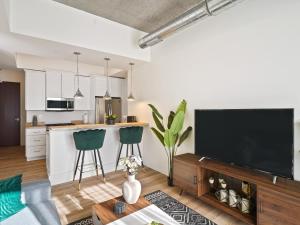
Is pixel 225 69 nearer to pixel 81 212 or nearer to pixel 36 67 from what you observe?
pixel 81 212

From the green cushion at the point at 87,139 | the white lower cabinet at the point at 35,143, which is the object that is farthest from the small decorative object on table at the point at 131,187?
the white lower cabinet at the point at 35,143

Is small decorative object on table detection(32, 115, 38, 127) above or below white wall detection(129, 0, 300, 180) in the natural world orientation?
below

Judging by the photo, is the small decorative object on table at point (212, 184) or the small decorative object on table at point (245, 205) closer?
the small decorative object on table at point (245, 205)

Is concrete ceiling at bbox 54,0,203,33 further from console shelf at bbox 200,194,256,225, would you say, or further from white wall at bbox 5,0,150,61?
console shelf at bbox 200,194,256,225

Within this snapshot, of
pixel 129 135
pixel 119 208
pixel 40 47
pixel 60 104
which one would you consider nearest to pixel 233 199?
pixel 119 208

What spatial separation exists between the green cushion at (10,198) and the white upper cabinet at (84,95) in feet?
13.4

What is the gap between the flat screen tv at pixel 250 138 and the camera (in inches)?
74.6

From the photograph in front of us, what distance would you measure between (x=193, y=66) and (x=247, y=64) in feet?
3.07

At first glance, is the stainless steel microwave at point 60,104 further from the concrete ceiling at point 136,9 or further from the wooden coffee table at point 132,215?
the wooden coffee table at point 132,215

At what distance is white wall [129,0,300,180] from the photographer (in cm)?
204

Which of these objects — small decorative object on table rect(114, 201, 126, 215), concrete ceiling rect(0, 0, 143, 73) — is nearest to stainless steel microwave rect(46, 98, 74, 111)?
concrete ceiling rect(0, 0, 143, 73)

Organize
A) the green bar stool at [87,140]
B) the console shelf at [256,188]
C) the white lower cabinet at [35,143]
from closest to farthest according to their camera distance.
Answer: the console shelf at [256,188]
the green bar stool at [87,140]
the white lower cabinet at [35,143]

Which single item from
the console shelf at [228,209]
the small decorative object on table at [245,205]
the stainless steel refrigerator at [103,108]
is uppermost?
the stainless steel refrigerator at [103,108]

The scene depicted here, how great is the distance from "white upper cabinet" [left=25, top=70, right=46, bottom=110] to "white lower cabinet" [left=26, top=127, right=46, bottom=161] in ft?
2.26
